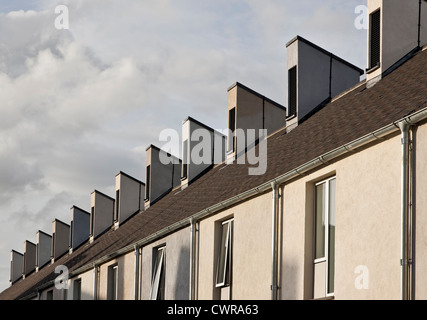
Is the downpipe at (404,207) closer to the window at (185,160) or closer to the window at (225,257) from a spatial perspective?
the window at (225,257)

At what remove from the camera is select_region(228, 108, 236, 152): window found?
2592cm

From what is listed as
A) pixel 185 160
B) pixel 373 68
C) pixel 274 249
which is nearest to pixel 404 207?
pixel 274 249

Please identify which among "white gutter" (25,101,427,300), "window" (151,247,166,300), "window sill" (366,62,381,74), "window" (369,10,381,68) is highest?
"window" (369,10,381,68)

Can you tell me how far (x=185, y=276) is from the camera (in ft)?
68.4

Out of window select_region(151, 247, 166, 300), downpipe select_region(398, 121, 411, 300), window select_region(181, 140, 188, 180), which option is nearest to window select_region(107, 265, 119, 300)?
window select_region(151, 247, 166, 300)

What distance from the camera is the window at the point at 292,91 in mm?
22491

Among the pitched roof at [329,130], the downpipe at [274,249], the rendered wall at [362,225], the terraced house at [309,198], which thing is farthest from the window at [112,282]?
the rendered wall at [362,225]

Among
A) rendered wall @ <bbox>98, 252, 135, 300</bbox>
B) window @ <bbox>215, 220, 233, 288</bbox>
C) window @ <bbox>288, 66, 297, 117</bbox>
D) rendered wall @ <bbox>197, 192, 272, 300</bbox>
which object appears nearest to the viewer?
rendered wall @ <bbox>197, 192, 272, 300</bbox>

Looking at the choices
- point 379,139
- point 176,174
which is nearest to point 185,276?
point 379,139

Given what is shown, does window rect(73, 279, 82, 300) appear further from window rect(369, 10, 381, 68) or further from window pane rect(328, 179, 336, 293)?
window pane rect(328, 179, 336, 293)

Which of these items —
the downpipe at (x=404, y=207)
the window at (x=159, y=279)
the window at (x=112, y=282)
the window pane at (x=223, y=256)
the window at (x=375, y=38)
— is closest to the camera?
the downpipe at (x=404, y=207)

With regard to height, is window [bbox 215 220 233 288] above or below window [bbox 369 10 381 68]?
below

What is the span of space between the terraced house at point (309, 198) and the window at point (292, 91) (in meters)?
0.04

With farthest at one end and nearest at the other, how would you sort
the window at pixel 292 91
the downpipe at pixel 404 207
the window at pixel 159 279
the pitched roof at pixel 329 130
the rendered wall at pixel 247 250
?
1. the window at pixel 159 279
2. the window at pixel 292 91
3. the rendered wall at pixel 247 250
4. the pitched roof at pixel 329 130
5. the downpipe at pixel 404 207
